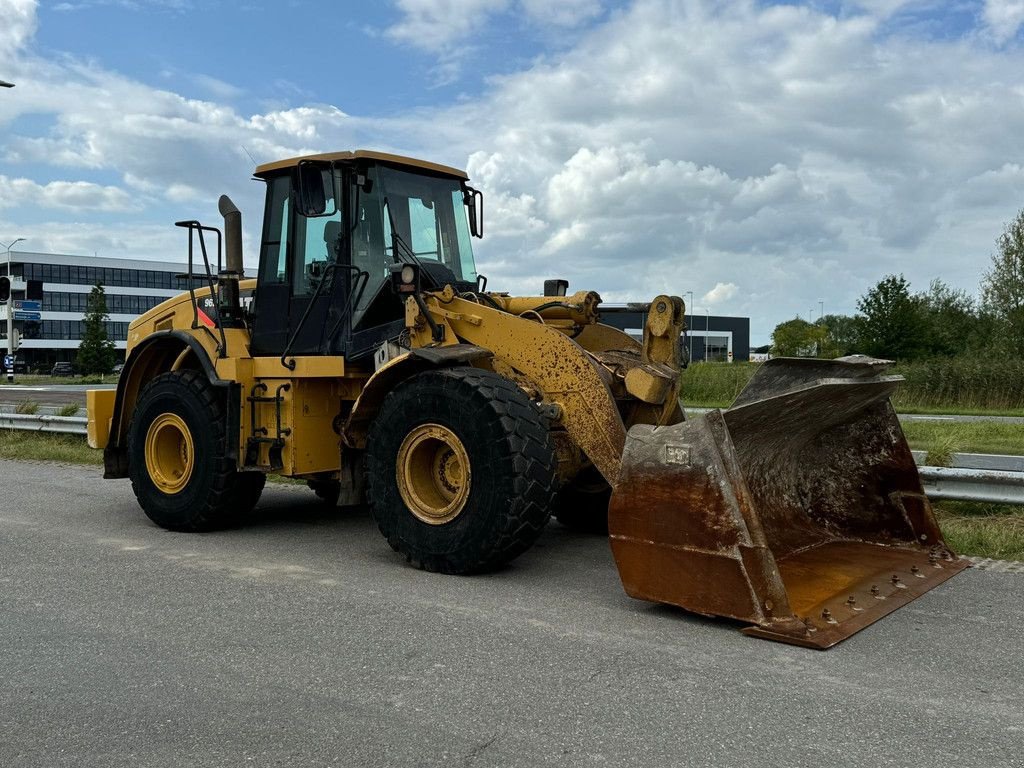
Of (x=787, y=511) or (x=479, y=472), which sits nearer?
(x=479, y=472)

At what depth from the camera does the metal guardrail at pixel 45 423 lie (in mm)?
14422

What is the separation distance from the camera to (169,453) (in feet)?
27.2

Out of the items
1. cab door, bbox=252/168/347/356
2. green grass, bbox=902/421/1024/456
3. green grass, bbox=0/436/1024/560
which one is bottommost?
green grass, bbox=0/436/1024/560

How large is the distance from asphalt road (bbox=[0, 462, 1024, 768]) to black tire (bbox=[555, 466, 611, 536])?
0.95 metres

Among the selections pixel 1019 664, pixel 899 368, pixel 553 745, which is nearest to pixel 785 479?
pixel 1019 664

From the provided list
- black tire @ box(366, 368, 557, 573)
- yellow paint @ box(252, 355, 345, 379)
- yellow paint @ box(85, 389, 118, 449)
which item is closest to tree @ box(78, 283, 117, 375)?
yellow paint @ box(85, 389, 118, 449)

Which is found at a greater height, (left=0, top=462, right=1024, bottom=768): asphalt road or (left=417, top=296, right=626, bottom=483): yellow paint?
(left=417, top=296, right=626, bottom=483): yellow paint

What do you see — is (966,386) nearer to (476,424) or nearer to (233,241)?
(233,241)

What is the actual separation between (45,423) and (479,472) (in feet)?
37.7

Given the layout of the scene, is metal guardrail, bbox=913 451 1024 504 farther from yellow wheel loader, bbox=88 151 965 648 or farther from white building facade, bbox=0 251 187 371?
white building facade, bbox=0 251 187 371

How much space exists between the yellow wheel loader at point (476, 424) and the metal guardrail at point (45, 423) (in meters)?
5.96

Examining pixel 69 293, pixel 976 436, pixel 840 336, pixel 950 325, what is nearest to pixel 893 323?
pixel 950 325

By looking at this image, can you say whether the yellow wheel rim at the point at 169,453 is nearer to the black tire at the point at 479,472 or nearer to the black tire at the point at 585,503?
the black tire at the point at 479,472

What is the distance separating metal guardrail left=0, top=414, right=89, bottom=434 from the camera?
14.4 metres
